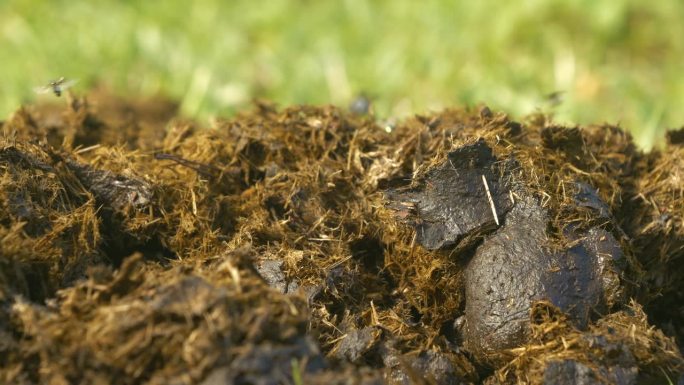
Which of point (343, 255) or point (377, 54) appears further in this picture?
point (377, 54)

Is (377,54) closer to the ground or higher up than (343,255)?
closer to the ground

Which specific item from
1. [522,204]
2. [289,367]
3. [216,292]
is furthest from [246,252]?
[522,204]

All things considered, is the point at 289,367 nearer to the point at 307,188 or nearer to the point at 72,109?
the point at 307,188

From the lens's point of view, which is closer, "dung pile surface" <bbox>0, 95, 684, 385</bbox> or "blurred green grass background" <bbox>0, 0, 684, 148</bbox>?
"dung pile surface" <bbox>0, 95, 684, 385</bbox>

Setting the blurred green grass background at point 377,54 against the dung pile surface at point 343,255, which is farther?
the blurred green grass background at point 377,54
